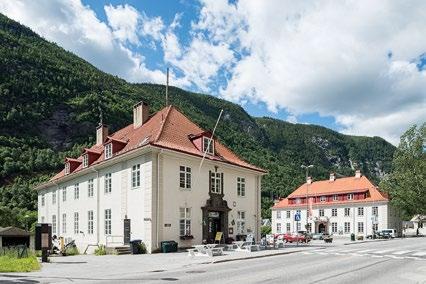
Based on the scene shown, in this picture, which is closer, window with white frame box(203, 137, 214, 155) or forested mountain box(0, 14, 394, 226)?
window with white frame box(203, 137, 214, 155)

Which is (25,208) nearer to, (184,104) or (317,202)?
(317,202)

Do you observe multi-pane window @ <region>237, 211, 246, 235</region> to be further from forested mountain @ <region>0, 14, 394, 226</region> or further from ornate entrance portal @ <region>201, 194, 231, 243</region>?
forested mountain @ <region>0, 14, 394, 226</region>

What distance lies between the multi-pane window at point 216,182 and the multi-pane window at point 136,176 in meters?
5.92

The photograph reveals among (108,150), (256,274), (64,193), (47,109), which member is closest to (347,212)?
(64,193)

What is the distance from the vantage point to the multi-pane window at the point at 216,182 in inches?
1461

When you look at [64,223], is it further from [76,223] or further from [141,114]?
[141,114]

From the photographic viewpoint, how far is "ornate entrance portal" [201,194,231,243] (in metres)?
35.9

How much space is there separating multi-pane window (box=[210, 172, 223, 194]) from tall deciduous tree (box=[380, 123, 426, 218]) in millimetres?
46458

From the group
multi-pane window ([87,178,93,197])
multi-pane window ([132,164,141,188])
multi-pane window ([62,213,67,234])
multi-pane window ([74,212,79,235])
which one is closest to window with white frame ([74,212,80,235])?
multi-pane window ([74,212,79,235])

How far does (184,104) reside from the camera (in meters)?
196

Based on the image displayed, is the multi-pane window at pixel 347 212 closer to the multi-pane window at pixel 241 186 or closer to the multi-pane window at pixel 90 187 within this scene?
the multi-pane window at pixel 241 186

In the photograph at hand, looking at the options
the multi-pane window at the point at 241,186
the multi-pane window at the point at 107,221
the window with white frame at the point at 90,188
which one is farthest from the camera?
the window with white frame at the point at 90,188

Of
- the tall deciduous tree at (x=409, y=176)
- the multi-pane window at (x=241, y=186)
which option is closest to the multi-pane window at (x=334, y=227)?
the tall deciduous tree at (x=409, y=176)

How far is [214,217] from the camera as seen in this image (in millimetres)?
37062
